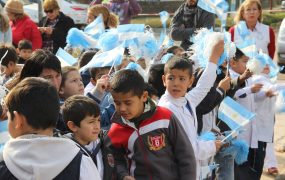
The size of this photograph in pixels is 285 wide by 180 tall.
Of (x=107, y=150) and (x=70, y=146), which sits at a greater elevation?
(x=70, y=146)

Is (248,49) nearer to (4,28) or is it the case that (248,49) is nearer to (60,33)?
(4,28)

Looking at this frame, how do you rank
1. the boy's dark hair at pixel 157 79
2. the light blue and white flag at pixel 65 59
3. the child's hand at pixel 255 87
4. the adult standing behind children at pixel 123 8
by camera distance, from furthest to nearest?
the adult standing behind children at pixel 123 8, the child's hand at pixel 255 87, the light blue and white flag at pixel 65 59, the boy's dark hair at pixel 157 79

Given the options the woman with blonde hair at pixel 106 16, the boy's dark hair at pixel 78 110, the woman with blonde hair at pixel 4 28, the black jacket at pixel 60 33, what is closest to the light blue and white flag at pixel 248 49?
the woman with blonde hair at pixel 106 16

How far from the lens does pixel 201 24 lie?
266 inches

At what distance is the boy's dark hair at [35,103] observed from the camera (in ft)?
7.37

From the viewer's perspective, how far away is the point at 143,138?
3174 millimetres

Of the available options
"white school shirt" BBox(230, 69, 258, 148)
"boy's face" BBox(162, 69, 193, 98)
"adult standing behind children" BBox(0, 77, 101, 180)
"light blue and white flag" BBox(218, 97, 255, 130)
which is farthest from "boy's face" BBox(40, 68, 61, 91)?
"white school shirt" BBox(230, 69, 258, 148)

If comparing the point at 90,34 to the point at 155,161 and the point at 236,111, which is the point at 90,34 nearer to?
the point at 236,111

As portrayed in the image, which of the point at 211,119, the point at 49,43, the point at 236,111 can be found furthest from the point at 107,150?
the point at 49,43

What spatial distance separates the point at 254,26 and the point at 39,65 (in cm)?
380

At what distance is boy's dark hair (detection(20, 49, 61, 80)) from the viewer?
3.49 metres

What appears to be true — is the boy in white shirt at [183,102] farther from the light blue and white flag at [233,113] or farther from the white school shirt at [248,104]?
the white school shirt at [248,104]

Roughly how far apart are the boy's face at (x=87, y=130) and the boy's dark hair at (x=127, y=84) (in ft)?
0.85

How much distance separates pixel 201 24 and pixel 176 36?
34 centimetres
